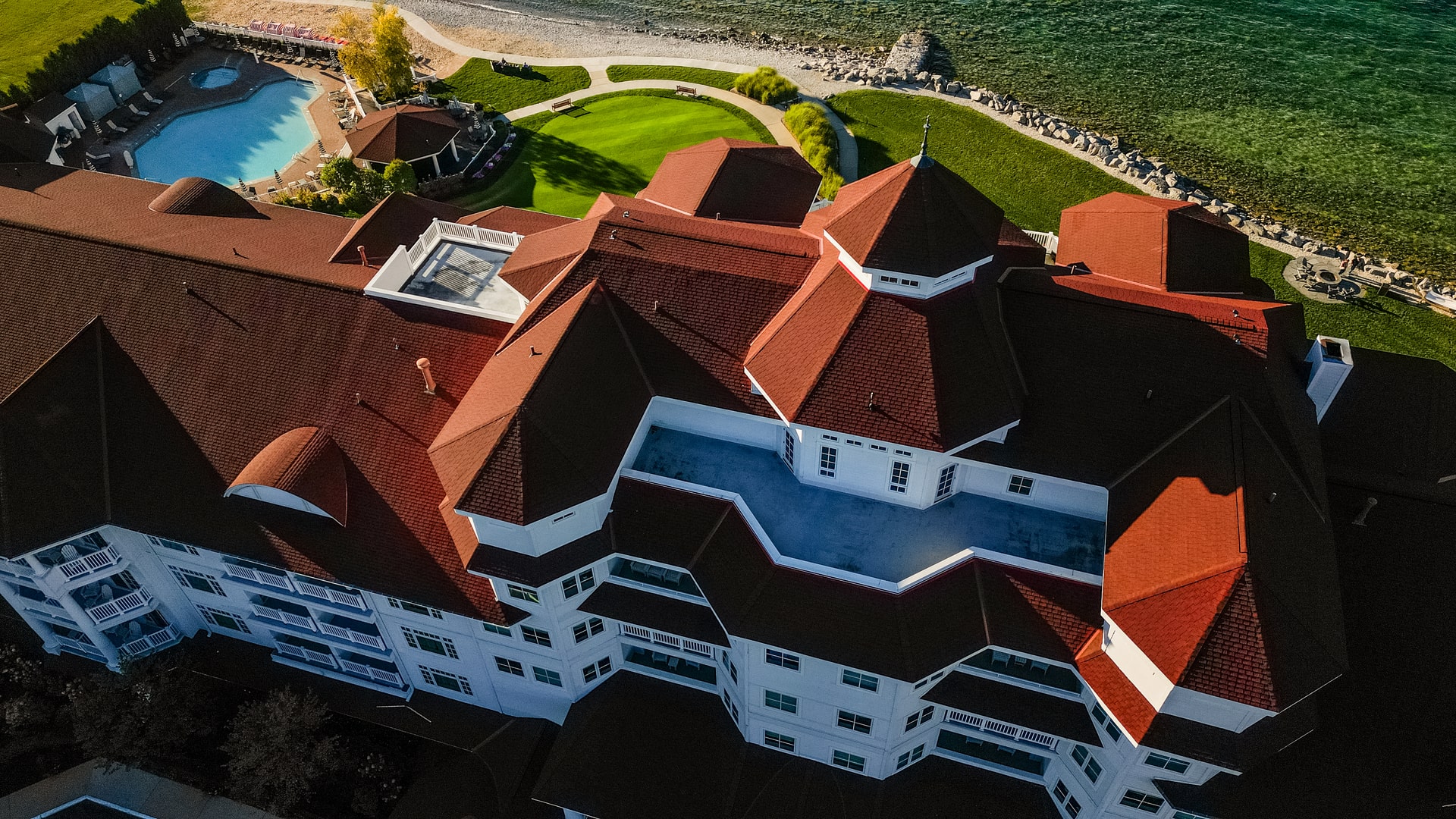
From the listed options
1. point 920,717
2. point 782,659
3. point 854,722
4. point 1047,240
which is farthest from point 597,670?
point 1047,240

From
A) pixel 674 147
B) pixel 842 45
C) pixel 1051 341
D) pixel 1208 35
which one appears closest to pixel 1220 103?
pixel 1208 35

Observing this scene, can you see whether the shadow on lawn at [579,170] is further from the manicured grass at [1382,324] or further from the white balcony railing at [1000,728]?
the white balcony railing at [1000,728]

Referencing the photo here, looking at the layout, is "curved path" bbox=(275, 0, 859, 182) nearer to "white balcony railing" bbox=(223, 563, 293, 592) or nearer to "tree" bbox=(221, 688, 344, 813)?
"white balcony railing" bbox=(223, 563, 293, 592)

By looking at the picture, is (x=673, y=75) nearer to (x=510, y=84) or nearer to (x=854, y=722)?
(x=510, y=84)

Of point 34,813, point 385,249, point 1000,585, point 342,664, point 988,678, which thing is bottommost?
point 34,813

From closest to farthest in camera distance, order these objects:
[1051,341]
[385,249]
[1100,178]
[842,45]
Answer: [1051,341]
[385,249]
[1100,178]
[842,45]

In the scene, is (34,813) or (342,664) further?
(342,664)

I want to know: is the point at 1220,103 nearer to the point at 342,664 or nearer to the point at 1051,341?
the point at 1051,341
